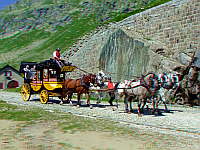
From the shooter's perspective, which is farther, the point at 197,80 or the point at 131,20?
the point at 131,20

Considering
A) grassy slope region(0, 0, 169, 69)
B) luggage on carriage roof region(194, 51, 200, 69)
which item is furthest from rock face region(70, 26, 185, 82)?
grassy slope region(0, 0, 169, 69)

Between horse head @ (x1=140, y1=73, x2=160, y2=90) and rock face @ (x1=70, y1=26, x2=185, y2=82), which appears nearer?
horse head @ (x1=140, y1=73, x2=160, y2=90)

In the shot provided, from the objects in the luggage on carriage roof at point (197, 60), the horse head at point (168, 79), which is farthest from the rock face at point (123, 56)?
the horse head at point (168, 79)

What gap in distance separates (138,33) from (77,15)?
115m

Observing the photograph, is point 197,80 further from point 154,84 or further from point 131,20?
point 131,20

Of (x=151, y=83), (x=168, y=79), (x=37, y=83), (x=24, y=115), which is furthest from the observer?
(x=37, y=83)

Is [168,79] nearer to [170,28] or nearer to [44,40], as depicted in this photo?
[170,28]

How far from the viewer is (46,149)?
17.2ft

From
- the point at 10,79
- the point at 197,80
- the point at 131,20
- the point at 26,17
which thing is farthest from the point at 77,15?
the point at 197,80

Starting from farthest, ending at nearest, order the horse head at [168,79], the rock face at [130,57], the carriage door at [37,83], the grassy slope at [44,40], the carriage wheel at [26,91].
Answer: the grassy slope at [44,40] < the rock face at [130,57] < the carriage wheel at [26,91] < the carriage door at [37,83] < the horse head at [168,79]

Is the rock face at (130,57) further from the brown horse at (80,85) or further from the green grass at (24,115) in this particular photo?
the green grass at (24,115)

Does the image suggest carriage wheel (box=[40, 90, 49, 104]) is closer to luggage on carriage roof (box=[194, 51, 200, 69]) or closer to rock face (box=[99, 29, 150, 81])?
rock face (box=[99, 29, 150, 81])

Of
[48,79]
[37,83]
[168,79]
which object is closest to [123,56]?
[48,79]

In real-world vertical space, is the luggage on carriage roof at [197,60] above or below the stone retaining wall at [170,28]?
below
